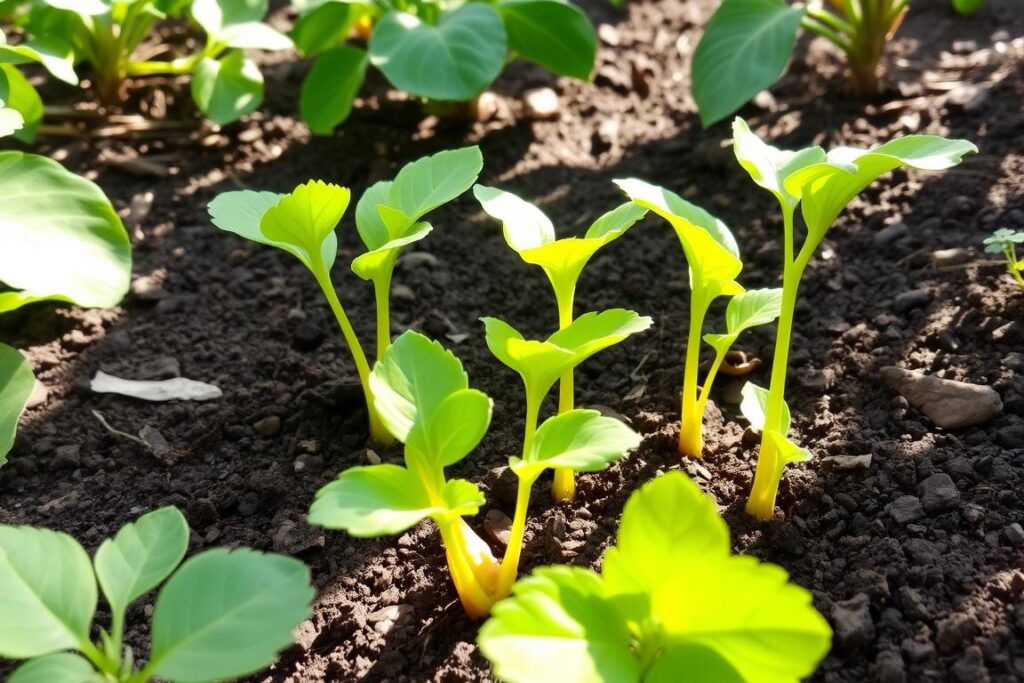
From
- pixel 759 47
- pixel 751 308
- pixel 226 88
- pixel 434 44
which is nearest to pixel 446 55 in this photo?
pixel 434 44

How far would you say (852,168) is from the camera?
0.87 m

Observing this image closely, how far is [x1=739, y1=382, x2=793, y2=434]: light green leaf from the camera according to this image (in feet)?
3.60

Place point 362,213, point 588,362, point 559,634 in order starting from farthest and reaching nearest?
point 588,362 → point 362,213 → point 559,634

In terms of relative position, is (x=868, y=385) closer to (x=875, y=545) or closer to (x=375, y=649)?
(x=875, y=545)

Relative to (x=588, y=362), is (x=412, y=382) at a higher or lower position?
higher

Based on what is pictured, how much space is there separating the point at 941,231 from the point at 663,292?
55cm

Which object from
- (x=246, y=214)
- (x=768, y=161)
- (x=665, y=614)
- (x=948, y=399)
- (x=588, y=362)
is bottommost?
(x=588, y=362)

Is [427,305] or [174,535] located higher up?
[174,535]

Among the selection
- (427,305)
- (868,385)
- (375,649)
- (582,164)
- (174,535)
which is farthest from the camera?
(582,164)

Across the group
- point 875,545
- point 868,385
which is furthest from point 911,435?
point 875,545

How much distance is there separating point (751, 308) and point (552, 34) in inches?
43.1

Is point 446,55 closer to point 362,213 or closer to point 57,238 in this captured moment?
point 362,213

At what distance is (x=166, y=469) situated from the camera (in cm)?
134

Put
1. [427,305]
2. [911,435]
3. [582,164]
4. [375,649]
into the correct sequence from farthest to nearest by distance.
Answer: [582,164]
[427,305]
[911,435]
[375,649]
